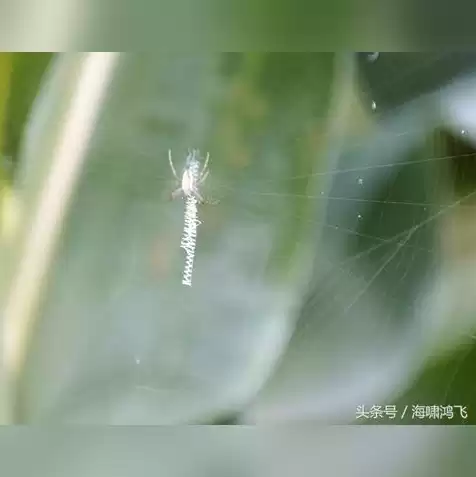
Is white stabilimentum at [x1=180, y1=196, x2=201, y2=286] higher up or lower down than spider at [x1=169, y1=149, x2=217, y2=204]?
lower down

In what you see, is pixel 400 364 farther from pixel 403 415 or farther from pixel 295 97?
pixel 295 97

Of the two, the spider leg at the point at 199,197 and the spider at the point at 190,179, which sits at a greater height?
the spider at the point at 190,179

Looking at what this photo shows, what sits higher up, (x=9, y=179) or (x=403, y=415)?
(x=9, y=179)

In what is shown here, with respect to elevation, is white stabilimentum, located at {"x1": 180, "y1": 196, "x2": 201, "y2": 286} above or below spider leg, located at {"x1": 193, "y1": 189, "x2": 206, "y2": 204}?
below

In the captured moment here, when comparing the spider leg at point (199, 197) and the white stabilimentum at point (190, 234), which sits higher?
the spider leg at point (199, 197)

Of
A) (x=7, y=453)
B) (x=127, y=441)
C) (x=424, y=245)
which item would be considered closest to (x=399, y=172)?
(x=424, y=245)

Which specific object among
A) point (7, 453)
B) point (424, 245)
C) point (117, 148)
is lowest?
point (7, 453)

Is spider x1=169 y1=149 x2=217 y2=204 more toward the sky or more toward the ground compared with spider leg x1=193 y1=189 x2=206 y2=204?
more toward the sky

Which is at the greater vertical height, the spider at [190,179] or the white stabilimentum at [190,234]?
the spider at [190,179]
